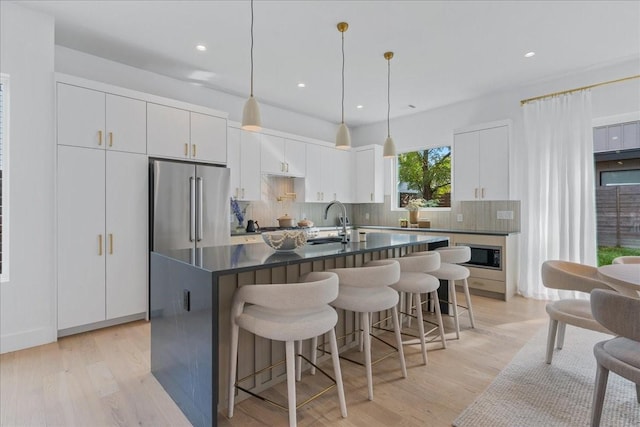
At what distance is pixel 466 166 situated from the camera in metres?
4.84

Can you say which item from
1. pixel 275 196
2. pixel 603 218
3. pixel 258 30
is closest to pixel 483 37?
pixel 258 30

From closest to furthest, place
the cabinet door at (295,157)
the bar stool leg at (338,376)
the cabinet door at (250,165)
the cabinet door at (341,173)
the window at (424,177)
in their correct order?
the bar stool leg at (338,376)
the cabinet door at (250,165)
the cabinet door at (295,157)
the window at (424,177)
the cabinet door at (341,173)

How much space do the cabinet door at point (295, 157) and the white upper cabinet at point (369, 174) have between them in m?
1.29

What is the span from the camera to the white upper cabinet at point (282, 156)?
489 cm

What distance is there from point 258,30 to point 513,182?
12.8 feet

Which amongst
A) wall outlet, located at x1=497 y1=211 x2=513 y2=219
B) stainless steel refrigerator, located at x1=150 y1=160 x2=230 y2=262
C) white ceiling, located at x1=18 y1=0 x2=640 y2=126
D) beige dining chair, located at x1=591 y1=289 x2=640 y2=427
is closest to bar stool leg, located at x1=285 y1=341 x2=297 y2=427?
beige dining chair, located at x1=591 y1=289 x2=640 y2=427

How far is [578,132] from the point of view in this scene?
13.1 feet

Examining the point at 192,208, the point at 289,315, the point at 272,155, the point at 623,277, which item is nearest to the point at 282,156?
the point at 272,155

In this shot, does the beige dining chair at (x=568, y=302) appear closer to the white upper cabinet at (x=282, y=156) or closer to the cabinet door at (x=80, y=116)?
the white upper cabinet at (x=282, y=156)

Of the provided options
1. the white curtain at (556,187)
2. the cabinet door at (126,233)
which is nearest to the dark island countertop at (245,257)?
the cabinet door at (126,233)

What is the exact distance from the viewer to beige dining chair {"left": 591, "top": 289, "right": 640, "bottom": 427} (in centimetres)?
143

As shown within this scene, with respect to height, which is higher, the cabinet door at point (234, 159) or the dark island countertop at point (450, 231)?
the cabinet door at point (234, 159)

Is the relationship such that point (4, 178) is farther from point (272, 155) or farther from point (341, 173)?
point (341, 173)

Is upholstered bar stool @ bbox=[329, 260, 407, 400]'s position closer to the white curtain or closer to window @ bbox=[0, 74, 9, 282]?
window @ bbox=[0, 74, 9, 282]
